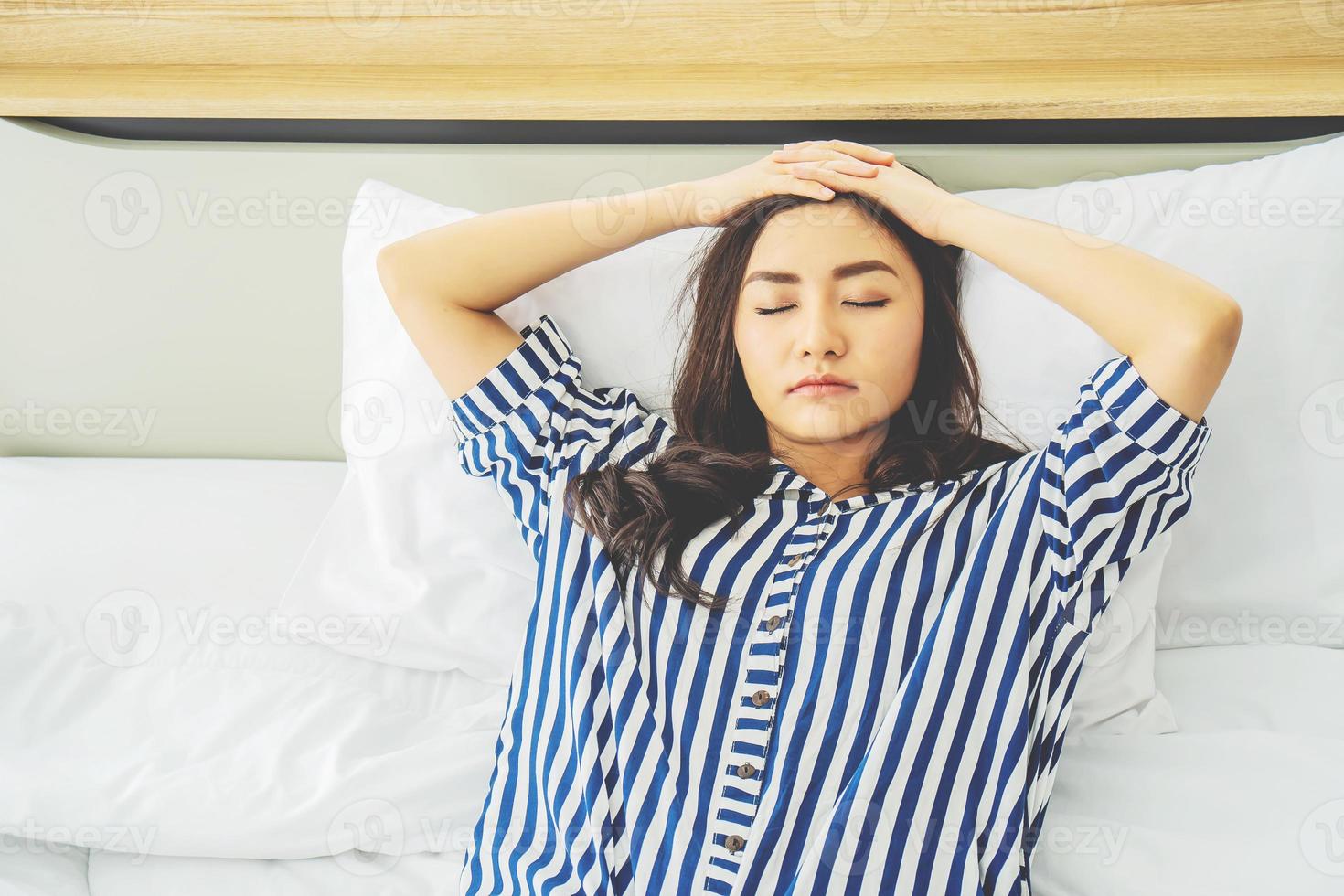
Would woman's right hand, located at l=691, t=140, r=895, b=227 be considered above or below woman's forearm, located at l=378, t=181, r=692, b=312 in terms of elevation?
above

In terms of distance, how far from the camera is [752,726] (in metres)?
0.96

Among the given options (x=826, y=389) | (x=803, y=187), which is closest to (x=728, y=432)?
(x=826, y=389)

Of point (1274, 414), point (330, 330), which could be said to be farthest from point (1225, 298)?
point (330, 330)

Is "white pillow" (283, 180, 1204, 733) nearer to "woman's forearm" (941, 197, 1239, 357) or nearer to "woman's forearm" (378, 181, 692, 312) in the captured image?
"woman's forearm" (378, 181, 692, 312)

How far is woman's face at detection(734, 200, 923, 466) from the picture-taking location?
102 cm

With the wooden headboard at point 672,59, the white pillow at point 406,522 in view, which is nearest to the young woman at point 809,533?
the white pillow at point 406,522

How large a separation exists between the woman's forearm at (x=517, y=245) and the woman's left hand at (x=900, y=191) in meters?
0.16

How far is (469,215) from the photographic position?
129cm

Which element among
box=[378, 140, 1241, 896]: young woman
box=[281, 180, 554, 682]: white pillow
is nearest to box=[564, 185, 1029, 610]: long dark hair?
box=[378, 140, 1241, 896]: young woman

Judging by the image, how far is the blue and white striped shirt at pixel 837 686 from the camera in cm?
92

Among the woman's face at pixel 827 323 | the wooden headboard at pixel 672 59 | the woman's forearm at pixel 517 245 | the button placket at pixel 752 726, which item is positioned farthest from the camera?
the wooden headboard at pixel 672 59

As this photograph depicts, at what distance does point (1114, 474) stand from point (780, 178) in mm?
476

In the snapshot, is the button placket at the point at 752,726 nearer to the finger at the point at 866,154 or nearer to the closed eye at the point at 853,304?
the closed eye at the point at 853,304

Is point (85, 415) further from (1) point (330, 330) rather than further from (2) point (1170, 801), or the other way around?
(2) point (1170, 801)
